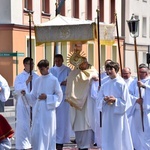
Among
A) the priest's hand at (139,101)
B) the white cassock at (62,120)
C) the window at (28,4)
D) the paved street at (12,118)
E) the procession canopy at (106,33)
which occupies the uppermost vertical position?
the window at (28,4)

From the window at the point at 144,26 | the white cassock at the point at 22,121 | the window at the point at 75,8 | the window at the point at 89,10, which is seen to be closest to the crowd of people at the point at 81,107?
the white cassock at the point at 22,121

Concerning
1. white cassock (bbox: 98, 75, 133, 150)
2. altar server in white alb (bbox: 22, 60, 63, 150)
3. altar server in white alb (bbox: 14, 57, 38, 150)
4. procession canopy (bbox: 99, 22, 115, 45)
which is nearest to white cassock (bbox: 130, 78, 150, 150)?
white cassock (bbox: 98, 75, 133, 150)

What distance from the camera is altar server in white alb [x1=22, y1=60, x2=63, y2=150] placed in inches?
507

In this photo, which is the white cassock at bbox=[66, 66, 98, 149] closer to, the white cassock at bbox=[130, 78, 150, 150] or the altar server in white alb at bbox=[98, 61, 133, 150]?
the white cassock at bbox=[130, 78, 150, 150]

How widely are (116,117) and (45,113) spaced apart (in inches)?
54.0

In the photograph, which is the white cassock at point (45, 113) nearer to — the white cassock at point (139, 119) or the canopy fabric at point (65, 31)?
the canopy fabric at point (65, 31)

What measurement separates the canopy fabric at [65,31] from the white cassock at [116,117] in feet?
4.94

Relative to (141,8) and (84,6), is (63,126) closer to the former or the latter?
(84,6)

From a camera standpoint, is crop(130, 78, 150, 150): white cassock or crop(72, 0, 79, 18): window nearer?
crop(130, 78, 150, 150): white cassock

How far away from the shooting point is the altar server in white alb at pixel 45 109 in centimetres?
1288

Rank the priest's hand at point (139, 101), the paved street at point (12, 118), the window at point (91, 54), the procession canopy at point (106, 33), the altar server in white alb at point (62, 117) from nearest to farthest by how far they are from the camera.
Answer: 1. the priest's hand at point (139, 101)
2. the procession canopy at point (106, 33)
3. the altar server in white alb at point (62, 117)
4. the paved street at point (12, 118)
5. the window at point (91, 54)

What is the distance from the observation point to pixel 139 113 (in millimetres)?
13336

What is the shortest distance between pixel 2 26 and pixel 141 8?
23407 millimetres

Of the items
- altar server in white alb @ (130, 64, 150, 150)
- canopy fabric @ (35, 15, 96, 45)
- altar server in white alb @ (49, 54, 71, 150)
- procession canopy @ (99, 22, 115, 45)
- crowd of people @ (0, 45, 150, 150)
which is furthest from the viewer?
altar server in white alb @ (49, 54, 71, 150)
